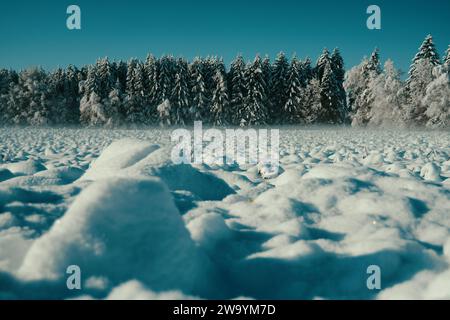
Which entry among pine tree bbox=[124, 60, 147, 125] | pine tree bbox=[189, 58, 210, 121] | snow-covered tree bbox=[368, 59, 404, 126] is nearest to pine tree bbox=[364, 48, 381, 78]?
snow-covered tree bbox=[368, 59, 404, 126]

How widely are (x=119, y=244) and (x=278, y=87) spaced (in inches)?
1491

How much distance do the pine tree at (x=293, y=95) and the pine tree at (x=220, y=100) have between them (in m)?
6.45

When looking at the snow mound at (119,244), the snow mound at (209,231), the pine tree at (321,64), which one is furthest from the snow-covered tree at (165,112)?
the snow mound at (119,244)

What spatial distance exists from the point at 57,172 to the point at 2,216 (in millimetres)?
1482

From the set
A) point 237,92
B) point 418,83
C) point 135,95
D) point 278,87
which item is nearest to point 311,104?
point 278,87

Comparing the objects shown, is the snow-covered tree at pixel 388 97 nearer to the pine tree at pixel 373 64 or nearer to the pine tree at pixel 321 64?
the pine tree at pixel 373 64

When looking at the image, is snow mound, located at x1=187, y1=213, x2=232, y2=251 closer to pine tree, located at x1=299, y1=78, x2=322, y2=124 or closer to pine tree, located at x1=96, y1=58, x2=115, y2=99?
pine tree, located at x1=299, y1=78, x2=322, y2=124

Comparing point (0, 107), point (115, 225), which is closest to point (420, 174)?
point (115, 225)

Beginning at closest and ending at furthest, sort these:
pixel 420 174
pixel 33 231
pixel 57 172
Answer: pixel 33 231 < pixel 57 172 < pixel 420 174

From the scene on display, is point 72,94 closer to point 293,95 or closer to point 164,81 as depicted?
point 164,81

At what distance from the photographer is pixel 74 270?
1.61 m

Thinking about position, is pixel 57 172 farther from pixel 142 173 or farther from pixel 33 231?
pixel 33 231

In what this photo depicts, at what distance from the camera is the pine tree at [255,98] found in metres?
35.5

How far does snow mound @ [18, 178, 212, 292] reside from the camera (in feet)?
5.35
